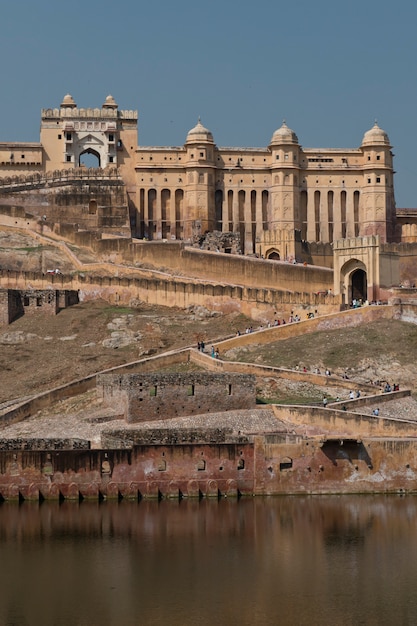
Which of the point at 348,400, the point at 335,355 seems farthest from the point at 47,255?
the point at 348,400

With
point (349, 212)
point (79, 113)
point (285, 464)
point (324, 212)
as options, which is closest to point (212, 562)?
point (285, 464)

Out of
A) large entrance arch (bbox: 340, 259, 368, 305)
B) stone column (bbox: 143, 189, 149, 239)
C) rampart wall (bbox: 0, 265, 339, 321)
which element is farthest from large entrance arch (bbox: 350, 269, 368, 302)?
stone column (bbox: 143, 189, 149, 239)

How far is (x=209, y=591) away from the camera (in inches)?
1093

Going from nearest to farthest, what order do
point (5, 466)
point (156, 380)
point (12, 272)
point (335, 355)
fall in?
point (5, 466), point (156, 380), point (335, 355), point (12, 272)

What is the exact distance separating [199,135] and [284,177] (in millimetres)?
4733

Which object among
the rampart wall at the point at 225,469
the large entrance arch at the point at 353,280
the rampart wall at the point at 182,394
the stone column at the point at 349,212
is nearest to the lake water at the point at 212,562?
the rampart wall at the point at 225,469

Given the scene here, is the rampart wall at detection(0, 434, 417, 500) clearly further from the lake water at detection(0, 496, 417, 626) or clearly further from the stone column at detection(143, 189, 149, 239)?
the stone column at detection(143, 189, 149, 239)

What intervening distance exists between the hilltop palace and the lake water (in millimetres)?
35427

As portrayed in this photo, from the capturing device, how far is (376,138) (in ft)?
233

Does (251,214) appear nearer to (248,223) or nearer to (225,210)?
(248,223)

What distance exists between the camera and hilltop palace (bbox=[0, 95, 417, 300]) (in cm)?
6988

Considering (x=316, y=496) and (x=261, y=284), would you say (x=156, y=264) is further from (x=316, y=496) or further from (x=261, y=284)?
(x=316, y=496)

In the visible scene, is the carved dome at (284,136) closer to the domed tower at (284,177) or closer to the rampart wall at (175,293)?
the domed tower at (284,177)

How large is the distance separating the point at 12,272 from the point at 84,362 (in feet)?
35.2
